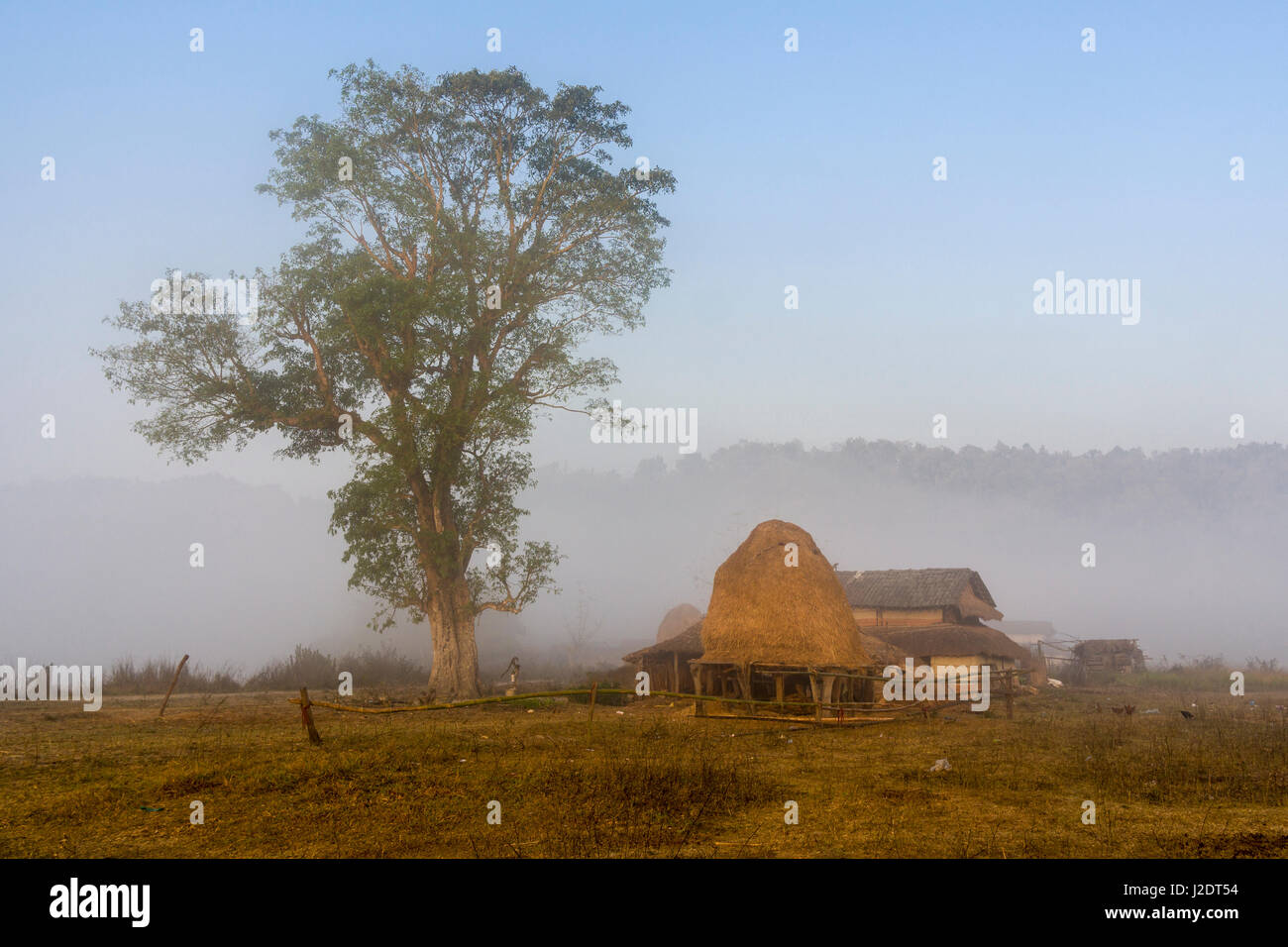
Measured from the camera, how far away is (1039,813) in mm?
11344

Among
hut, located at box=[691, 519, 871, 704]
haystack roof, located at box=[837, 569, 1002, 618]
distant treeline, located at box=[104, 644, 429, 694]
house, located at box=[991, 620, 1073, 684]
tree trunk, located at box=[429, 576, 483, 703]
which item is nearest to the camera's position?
hut, located at box=[691, 519, 871, 704]

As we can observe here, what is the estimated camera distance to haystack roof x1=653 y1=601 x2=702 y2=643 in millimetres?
52500

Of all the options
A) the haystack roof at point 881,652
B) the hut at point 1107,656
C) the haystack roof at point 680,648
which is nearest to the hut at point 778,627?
the haystack roof at point 881,652

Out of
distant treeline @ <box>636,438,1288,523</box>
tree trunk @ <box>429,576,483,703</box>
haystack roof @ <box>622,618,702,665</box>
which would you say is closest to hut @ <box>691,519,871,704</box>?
haystack roof @ <box>622,618,702,665</box>

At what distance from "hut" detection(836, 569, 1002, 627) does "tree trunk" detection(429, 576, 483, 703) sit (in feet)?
57.4

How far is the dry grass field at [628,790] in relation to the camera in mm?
9844

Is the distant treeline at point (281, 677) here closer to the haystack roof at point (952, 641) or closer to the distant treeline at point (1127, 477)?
the haystack roof at point (952, 641)

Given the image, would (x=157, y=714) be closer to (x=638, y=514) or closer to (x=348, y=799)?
(x=348, y=799)

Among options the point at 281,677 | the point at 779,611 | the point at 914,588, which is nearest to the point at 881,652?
the point at 779,611

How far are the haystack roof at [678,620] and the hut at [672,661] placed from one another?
18394 mm

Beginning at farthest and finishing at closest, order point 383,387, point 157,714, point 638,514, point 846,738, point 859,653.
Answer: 1. point 638,514
2. point 383,387
3. point 859,653
4. point 157,714
5. point 846,738

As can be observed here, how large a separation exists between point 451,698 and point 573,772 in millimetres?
16559

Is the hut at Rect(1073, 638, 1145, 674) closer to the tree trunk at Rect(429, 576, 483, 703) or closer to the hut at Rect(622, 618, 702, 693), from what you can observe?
the hut at Rect(622, 618, 702, 693)
